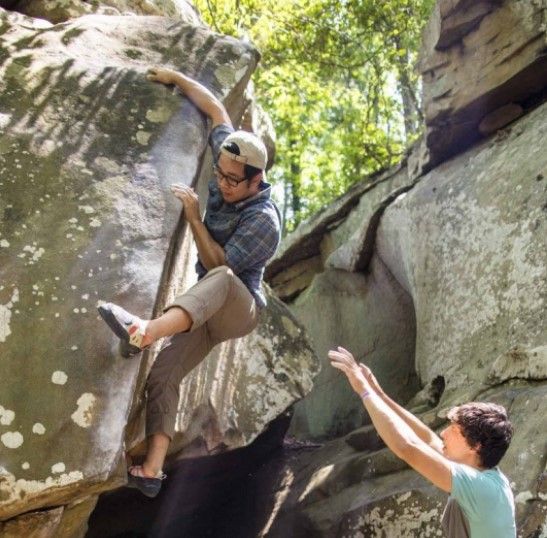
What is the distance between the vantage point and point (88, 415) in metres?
4.39

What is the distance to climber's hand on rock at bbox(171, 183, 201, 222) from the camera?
5035 millimetres

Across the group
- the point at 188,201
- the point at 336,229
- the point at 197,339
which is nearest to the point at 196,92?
the point at 188,201

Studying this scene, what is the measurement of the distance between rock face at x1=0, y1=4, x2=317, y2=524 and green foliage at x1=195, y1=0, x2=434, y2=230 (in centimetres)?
761

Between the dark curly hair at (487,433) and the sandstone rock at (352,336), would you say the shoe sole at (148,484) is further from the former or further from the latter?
the sandstone rock at (352,336)

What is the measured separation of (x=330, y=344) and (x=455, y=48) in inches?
168

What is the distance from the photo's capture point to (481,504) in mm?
3383

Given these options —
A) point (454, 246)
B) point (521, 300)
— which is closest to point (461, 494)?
point (521, 300)

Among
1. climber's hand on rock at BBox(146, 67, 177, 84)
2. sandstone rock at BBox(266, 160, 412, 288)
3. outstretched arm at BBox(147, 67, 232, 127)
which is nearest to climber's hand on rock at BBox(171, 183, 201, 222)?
outstretched arm at BBox(147, 67, 232, 127)

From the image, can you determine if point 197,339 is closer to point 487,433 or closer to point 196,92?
point 196,92

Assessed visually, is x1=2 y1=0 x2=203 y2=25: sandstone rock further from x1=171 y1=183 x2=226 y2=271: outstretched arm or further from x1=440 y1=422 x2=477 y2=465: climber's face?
x1=440 y1=422 x2=477 y2=465: climber's face

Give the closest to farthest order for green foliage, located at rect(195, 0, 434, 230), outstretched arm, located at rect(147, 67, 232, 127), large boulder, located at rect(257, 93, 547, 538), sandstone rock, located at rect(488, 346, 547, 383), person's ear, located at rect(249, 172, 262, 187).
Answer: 1. person's ear, located at rect(249, 172, 262, 187)
2. outstretched arm, located at rect(147, 67, 232, 127)
3. large boulder, located at rect(257, 93, 547, 538)
4. sandstone rock, located at rect(488, 346, 547, 383)
5. green foliage, located at rect(195, 0, 434, 230)

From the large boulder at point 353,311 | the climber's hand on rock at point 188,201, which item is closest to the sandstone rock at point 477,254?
the large boulder at point 353,311

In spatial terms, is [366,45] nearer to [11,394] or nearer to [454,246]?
[454,246]

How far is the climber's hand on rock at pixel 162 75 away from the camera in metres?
5.91
